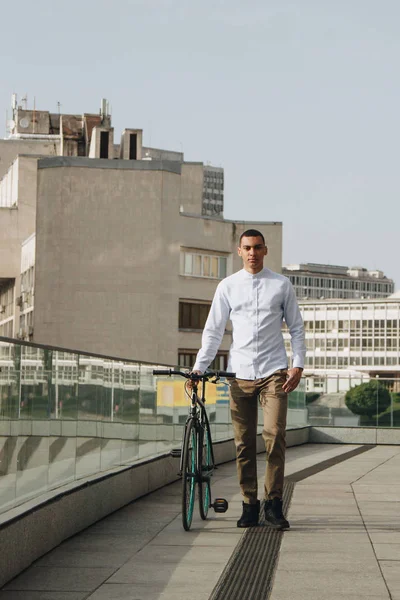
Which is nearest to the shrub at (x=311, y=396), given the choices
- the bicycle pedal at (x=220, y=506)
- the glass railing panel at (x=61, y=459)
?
the bicycle pedal at (x=220, y=506)

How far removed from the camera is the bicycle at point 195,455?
8.50m

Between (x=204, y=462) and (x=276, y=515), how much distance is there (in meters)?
0.97

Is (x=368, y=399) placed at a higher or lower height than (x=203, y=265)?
lower

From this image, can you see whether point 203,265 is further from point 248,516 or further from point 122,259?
point 248,516

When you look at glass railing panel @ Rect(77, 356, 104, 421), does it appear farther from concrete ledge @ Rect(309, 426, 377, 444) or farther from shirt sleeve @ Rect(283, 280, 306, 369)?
concrete ledge @ Rect(309, 426, 377, 444)

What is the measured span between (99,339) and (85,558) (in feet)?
207

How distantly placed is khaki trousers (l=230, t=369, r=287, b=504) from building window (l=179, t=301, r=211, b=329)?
63.4m

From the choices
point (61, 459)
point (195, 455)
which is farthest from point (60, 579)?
point (195, 455)

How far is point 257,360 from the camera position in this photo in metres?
8.84

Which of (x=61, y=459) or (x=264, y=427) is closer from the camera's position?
(x=61, y=459)

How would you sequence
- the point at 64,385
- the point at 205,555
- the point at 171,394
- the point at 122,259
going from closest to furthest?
1. the point at 205,555
2. the point at 64,385
3. the point at 171,394
4. the point at 122,259

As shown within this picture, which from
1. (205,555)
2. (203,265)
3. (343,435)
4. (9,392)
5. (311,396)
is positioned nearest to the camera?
(9,392)

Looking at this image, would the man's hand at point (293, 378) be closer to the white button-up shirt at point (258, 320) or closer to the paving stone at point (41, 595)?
the white button-up shirt at point (258, 320)

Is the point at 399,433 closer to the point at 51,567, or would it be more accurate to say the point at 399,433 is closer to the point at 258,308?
the point at 258,308
